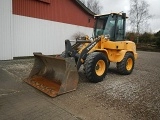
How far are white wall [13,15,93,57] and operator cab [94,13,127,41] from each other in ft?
19.1

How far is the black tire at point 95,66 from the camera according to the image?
18.0 feet

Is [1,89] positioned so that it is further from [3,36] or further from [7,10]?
[7,10]

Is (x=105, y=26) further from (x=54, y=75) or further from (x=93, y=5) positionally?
(x=93, y=5)

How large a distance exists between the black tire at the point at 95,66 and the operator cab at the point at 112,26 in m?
1.49

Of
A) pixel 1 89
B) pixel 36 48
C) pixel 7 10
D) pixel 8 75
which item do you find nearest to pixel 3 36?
pixel 7 10

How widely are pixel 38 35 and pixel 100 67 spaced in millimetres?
7647

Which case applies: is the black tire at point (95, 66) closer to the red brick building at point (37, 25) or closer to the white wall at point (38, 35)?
the red brick building at point (37, 25)

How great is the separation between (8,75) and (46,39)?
662 centimetres

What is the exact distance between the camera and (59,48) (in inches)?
557

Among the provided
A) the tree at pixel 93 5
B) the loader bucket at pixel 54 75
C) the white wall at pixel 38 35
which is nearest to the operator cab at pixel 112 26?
the loader bucket at pixel 54 75

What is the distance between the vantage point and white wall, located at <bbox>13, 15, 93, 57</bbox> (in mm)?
11250

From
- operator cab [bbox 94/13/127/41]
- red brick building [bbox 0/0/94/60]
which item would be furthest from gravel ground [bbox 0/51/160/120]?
red brick building [bbox 0/0/94/60]

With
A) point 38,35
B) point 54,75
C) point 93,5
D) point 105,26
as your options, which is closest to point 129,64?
point 105,26

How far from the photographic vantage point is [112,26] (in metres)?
7.16
